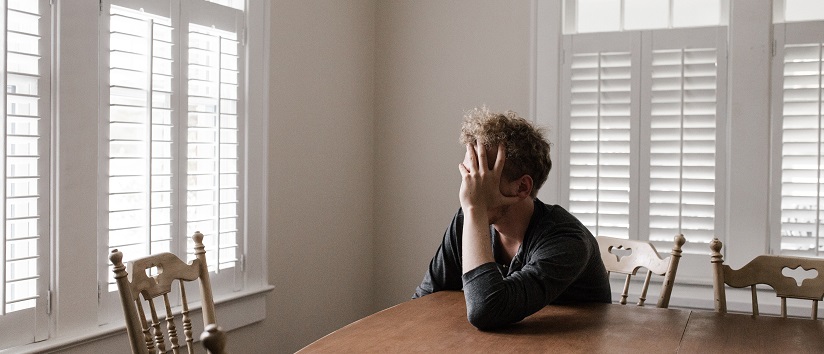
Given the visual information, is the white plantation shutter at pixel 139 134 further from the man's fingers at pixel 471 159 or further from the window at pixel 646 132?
the window at pixel 646 132

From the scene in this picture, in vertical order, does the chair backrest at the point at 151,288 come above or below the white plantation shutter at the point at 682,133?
below

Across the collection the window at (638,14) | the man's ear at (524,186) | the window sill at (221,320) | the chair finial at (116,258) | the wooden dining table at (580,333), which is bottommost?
the window sill at (221,320)

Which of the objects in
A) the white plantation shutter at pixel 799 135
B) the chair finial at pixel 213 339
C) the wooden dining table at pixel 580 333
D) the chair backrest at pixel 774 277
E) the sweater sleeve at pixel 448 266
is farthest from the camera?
the white plantation shutter at pixel 799 135

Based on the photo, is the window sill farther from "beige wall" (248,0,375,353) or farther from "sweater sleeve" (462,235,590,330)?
"sweater sleeve" (462,235,590,330)

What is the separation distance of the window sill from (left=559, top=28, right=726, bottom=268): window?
1548mm

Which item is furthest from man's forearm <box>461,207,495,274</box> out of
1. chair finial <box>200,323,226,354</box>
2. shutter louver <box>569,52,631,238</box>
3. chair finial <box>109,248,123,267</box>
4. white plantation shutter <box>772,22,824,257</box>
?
white plantation shutter <box>772,22,824,257</box>

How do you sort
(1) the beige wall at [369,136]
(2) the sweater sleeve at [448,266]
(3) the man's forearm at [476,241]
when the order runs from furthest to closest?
(1) the beige wall at [369,136] → (2) the sweater sleeve at [448,266] → (3) the man's forearm at [476,241]

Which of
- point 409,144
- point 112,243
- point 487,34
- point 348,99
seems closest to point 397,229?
point 409,144

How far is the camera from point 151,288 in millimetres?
1893

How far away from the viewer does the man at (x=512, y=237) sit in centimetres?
185

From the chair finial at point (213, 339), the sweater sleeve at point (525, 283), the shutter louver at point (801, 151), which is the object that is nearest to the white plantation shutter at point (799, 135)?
the shutter louver at point (801, 151)

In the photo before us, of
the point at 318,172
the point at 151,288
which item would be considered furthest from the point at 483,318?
the point at 318,172

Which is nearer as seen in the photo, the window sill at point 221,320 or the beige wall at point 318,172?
the window sill at point 221,320

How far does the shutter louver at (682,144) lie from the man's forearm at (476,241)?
5.80 ft
